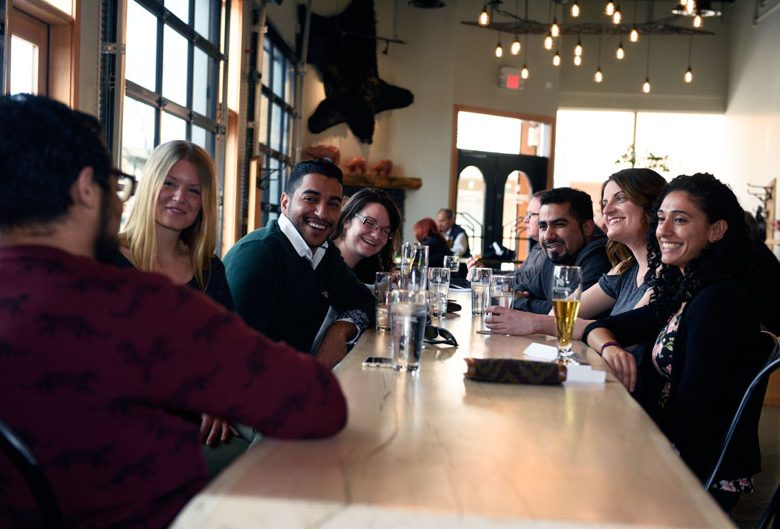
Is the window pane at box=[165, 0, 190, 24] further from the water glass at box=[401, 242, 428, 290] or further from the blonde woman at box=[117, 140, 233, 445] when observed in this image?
the blonde woman at box=[117, 140, 233, 445]

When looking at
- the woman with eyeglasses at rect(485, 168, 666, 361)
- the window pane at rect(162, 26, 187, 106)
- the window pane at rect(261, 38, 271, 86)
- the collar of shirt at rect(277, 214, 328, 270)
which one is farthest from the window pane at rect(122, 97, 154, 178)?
the window pane at rect(261, 38, 271, 86)

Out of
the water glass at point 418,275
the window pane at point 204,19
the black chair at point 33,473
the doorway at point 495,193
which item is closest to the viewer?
the black chair at point 33,473

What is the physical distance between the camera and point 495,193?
12.6 meters

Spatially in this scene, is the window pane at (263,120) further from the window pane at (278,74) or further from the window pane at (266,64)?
the window pane at (278,74)

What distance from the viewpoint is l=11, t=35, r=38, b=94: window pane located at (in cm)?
371

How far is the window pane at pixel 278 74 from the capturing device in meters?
9.43

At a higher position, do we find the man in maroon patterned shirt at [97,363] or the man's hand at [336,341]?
the man in maroon patterned shirt at [97,363]

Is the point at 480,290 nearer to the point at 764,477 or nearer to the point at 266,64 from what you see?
the point at 764,477

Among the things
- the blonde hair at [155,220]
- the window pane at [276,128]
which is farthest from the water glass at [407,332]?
the window pane at [276,128]

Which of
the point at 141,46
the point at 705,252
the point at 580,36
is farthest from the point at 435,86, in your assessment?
the point at 705,252

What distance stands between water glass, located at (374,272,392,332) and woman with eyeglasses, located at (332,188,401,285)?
120 centimetres

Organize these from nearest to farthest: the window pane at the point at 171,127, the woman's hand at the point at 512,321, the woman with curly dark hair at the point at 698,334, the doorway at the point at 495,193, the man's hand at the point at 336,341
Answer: the woman with curly dark hair at the point at 698,334
the woman's hand at the point at 512,321
the man's hand at the point at 336,341
the window pane at the point at 171,127
the doorway at the point at 495,193

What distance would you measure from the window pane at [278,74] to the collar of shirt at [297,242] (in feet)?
21.5

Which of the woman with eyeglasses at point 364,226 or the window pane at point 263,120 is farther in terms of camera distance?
the window pane at point 263,120
